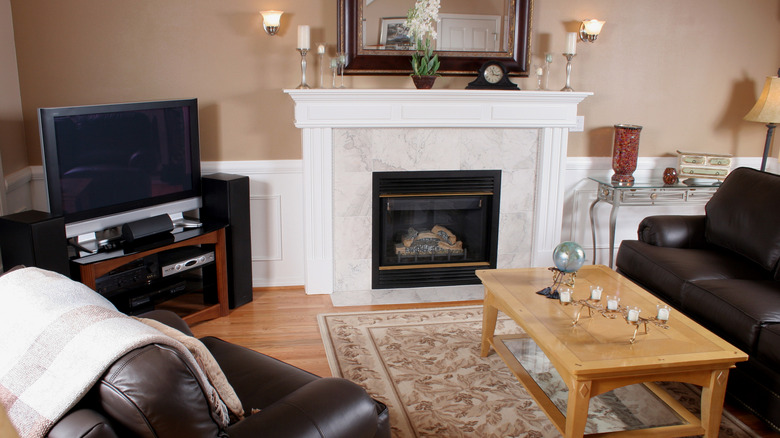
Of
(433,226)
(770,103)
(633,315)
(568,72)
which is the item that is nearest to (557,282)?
(633,315)

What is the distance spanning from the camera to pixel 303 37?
150 inches

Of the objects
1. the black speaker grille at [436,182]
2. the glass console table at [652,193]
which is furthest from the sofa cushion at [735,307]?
the black speaker grille at [436,182]

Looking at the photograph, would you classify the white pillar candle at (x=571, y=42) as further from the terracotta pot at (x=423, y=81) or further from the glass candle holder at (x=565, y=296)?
the glass candle holder at (x=565, y=296)

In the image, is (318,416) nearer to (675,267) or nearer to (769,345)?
(769,345)

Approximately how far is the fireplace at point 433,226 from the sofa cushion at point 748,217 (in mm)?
1365

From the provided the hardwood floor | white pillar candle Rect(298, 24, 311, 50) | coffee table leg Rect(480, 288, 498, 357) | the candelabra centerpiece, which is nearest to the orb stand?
the candelabra centerpiece

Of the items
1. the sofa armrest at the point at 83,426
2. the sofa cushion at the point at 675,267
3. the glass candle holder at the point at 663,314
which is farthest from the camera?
the sofa cushion at the point at 675,267

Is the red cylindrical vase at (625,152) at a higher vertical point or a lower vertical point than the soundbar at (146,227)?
higher

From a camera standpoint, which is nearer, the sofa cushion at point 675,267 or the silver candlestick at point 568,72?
the sofa cushion at point 675,267

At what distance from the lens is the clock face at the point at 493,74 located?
4.11 metres

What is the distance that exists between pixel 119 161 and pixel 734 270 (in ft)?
10.7

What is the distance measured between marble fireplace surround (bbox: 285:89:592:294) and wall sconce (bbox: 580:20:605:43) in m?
0.42

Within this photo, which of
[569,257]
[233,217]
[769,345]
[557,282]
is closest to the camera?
[769,345]

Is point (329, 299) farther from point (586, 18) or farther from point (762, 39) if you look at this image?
point (762, 39)
